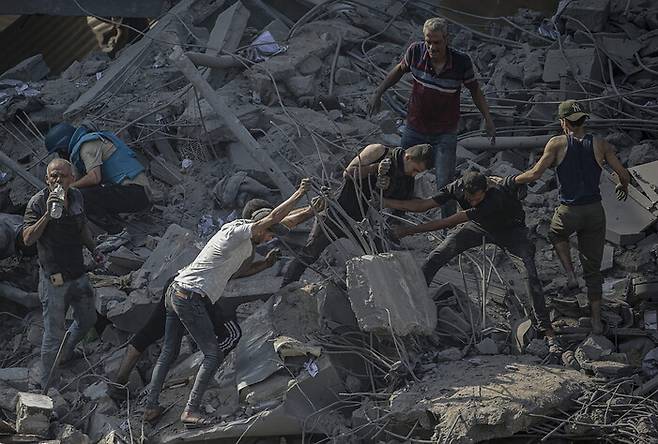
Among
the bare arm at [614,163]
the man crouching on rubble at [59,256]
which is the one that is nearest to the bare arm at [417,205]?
the bare arm at [614,163]

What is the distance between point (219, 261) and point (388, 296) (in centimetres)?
128

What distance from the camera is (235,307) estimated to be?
397 inches

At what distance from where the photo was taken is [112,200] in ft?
37.3

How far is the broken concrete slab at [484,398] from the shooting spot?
317 inches

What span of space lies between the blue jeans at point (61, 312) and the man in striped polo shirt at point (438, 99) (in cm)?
301

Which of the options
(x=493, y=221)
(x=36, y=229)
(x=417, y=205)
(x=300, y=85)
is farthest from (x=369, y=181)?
(x=300, y=85)

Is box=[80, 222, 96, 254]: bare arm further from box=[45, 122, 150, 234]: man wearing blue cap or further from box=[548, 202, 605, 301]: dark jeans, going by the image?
box=[548, 202, 605, 301]: dark jeans

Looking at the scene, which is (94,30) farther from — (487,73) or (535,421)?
(535,421)

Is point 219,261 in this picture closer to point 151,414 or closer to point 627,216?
point 151,414

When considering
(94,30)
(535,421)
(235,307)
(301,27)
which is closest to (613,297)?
(535,421)

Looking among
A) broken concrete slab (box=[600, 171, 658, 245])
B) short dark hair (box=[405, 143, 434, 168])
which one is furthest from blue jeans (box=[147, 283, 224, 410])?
broken concrete slab (box=[600, 171, 658, 245])

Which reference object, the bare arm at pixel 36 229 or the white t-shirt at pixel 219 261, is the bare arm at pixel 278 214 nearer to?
the white t-shirt at pixel 219 261

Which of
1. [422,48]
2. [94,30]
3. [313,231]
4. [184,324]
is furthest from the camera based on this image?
[94,30]

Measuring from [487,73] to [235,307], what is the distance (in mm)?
5111
